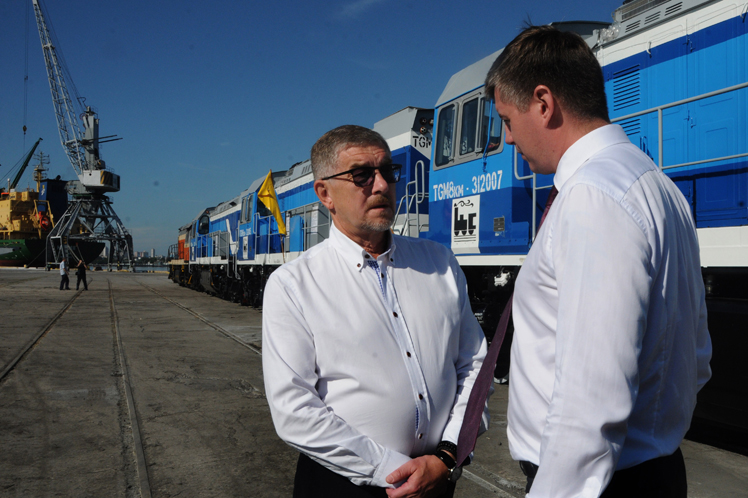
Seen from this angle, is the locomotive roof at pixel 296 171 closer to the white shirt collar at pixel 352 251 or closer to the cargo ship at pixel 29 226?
the white shirt collar at pixel 352 251

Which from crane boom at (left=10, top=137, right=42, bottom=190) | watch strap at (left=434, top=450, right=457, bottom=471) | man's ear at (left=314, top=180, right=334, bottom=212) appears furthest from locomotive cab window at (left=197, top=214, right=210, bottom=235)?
crane boom at (left=10, top=137, right=42, bottom=190)

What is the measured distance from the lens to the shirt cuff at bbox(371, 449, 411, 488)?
1647mm

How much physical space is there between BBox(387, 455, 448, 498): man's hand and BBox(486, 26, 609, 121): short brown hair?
111 centimetres

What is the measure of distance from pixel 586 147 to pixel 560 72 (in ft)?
0.62

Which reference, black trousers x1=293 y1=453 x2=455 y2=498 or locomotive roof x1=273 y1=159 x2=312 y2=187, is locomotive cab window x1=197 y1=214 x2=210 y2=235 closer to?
locomotive roof x1=273 y1=159 x2=312 y2=187

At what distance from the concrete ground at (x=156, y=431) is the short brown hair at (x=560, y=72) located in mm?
3004

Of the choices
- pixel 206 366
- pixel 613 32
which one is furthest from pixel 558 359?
pixel 206 366

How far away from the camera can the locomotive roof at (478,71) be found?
18.6 ft

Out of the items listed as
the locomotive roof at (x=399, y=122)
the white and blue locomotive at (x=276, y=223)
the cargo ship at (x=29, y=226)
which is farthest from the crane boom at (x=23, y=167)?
the locomotive roof at (x=399, y=122)

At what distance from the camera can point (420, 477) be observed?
5.48ft

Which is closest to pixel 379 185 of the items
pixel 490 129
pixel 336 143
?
pixel 336 143

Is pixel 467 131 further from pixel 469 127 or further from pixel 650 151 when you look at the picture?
pixel 650 151

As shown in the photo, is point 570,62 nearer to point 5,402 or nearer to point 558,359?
point 558,359

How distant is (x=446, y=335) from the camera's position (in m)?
1.90
